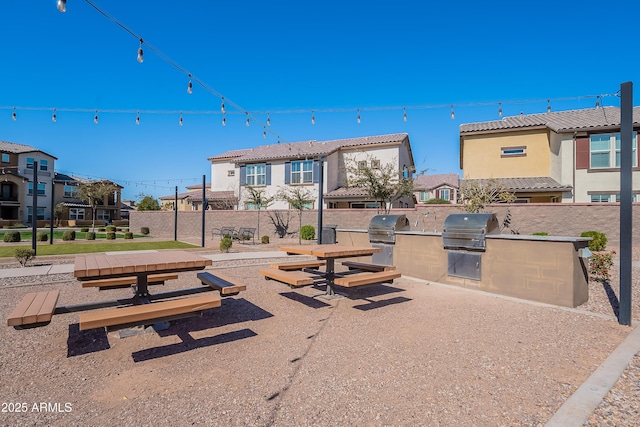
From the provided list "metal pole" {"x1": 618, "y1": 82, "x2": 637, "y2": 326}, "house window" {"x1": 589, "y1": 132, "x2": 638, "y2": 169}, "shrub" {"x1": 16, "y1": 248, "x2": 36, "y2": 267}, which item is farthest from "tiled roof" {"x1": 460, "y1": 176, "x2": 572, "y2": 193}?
"shrub" {"x1": 16, "y1": 248, "x2": 36, "y2": 267}

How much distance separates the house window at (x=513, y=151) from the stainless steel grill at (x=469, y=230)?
15640 mm

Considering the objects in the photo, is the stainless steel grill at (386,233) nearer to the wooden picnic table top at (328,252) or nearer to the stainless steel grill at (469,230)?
the stainless steel grill at (469,230)

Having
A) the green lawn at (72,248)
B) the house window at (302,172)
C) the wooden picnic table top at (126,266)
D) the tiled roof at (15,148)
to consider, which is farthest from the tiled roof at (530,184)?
the tiled roof at (15,148)

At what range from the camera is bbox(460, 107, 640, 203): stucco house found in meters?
17.7

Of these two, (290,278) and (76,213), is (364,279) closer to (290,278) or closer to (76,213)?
(290,278)

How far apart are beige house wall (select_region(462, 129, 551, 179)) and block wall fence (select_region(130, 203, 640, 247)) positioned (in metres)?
5.03

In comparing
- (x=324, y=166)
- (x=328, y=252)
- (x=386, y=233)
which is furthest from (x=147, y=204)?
(x=328, y=252)

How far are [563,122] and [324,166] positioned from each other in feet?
51.2

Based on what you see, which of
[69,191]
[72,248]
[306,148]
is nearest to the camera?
[72,248]

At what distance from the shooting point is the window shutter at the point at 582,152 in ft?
59.1

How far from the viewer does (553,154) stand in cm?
1961

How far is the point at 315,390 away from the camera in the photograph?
309 cm

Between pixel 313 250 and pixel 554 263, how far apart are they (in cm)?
428

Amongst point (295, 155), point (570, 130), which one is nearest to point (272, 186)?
point (295, 155)
